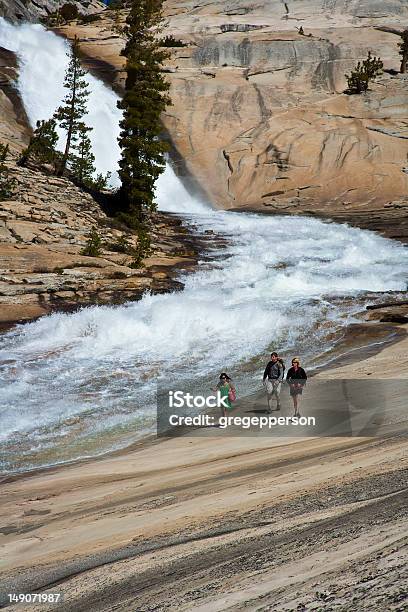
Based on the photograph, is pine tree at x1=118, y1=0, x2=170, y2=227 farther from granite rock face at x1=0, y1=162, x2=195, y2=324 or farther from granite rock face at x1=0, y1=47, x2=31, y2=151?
granite rock face at x1=0, y1=47, x2=31, y2=151

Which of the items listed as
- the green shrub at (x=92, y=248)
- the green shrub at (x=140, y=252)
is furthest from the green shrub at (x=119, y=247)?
the green shrub at (x=92, y=248)

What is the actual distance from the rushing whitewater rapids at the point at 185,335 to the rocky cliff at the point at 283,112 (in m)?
9.10

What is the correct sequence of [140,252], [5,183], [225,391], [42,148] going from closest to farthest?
[225,391], [140,252], [5,183], [42,148]

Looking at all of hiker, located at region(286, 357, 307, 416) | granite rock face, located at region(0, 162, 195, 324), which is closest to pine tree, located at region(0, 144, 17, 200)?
granite rock face, located at region(0, 162, 195, 324)

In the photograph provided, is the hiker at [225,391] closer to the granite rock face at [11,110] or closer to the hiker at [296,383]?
the hiker at [296,383]

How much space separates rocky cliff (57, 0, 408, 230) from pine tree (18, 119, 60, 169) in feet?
38.6

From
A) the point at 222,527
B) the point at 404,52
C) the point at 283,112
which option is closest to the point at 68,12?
the point at 283,112

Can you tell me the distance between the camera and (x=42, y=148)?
3222 cm

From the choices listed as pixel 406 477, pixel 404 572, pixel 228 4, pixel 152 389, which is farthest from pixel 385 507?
pixel 228 4

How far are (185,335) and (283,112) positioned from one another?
31.4 meters

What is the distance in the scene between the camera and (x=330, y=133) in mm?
43312

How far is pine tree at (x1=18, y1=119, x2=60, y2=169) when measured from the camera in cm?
3185

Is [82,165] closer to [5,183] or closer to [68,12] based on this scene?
[5,183]

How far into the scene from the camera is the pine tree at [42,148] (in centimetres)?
3185
